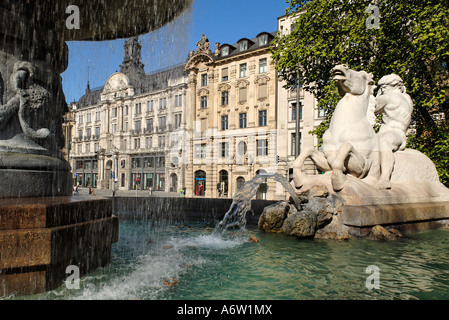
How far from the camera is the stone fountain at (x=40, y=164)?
2.75 meters

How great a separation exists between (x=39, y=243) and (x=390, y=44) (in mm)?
13879

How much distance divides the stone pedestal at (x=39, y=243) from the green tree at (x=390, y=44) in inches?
479

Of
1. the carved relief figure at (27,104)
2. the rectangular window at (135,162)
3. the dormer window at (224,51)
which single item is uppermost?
the dormer window at (224,51)

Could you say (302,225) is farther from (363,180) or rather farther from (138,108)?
(138,108)

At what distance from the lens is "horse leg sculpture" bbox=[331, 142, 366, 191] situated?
632cm

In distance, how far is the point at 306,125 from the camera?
3136cm

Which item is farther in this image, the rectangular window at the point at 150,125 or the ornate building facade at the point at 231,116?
the rectangular window at the point at 150,125

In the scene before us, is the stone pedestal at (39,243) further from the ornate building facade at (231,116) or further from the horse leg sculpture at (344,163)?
the ornate building facade at (231,116)

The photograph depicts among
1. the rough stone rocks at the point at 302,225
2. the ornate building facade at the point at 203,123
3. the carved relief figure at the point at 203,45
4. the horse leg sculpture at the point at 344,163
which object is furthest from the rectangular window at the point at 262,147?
the rough stone rocks at the point at 302,225

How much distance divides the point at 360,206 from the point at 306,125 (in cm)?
2640

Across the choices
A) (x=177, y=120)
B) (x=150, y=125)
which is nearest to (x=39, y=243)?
(x=177, y=120)

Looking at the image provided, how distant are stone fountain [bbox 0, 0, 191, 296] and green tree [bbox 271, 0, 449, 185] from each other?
1017 cm

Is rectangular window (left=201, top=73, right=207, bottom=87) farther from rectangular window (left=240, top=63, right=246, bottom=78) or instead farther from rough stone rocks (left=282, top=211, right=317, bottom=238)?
rough stone rocks (left=282, top=211, right=317, bottom=238)

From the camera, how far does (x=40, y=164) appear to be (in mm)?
3709
